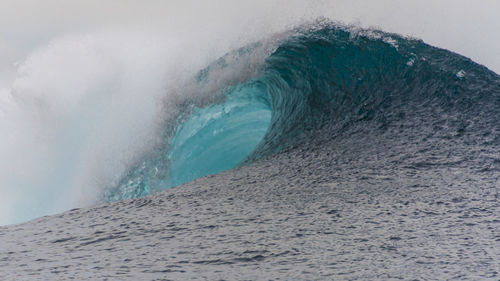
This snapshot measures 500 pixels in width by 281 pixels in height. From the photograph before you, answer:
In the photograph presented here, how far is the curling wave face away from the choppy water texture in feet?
0.07

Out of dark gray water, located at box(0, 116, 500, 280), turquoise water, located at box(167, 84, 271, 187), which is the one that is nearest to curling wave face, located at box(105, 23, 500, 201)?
turquoise water, located at box(167, 84, 271, 187)

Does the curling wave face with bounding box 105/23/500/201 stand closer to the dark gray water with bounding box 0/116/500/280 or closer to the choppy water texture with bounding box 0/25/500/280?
the choppy water texture with bounding box 0/25/500/280

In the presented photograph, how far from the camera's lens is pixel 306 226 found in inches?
88.6

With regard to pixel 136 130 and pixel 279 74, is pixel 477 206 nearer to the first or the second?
pixel 279 74

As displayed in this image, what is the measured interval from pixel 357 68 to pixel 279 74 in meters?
1.08

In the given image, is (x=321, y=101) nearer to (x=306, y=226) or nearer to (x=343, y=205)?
(x=343, y=205)

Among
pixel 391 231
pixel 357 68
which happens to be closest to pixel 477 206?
pixel 391 231

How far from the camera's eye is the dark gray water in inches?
70.5

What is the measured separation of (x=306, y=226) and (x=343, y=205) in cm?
34

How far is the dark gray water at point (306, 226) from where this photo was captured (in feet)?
5.87

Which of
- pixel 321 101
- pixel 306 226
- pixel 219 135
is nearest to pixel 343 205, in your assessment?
pixel 306 226

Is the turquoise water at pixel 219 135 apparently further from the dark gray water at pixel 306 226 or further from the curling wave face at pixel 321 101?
the dark gray water at pixel 306 226

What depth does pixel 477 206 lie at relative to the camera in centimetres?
229

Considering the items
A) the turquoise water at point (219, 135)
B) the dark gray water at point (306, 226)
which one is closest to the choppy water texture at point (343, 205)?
the dark gray water at point (306, 226)
